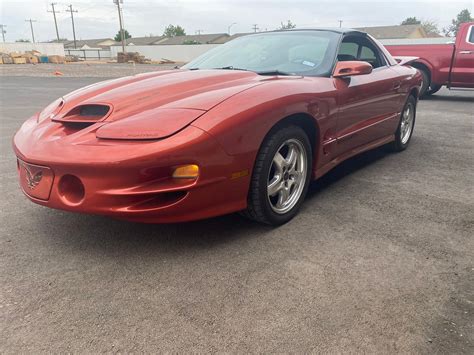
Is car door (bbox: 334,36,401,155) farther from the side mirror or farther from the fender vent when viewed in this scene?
the fender vent

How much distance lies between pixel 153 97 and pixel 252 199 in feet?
3.00

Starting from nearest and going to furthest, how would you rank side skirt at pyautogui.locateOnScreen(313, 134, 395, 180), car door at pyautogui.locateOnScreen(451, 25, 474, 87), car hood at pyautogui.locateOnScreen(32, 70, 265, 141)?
car hood at pyautogui.locateOnScreen(32, 70, 265, 141), side skirt at pyautogui.locateOnScreen(313, 134, 395, 180), car door at pyautogui.locateOnScreen(451, 25, 474, 87)

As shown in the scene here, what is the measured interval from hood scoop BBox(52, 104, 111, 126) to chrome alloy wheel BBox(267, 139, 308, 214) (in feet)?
3.71

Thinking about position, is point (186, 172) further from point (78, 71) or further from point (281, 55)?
point (78, 71)

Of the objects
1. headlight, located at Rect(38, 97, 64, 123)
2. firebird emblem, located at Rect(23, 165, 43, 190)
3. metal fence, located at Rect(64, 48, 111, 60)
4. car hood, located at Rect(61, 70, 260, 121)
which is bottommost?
metal fence, located at Rect(64, 48, 111, 60)

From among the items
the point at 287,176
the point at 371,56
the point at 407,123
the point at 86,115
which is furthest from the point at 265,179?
the point at 407,123

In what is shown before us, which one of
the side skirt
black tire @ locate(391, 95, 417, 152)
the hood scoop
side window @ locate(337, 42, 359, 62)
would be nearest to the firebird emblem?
the hood scoop

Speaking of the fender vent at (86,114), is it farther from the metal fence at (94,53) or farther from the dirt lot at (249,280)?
the metal fence at (94,53)

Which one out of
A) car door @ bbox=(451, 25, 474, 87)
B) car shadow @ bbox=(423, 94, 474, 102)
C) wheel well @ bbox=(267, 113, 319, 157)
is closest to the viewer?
wheel well @ bbox=(267, 113, 319, 157)

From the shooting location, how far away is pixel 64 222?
2.90 metres

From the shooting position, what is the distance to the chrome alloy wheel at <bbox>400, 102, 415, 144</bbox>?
16.3 ft

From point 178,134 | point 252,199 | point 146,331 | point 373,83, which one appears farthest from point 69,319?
point 373,83

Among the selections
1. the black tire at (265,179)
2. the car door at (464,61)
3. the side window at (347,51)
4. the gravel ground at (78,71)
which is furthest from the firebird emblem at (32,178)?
the gravel ground at (78,71)

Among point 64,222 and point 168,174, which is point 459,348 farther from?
point 64,222
